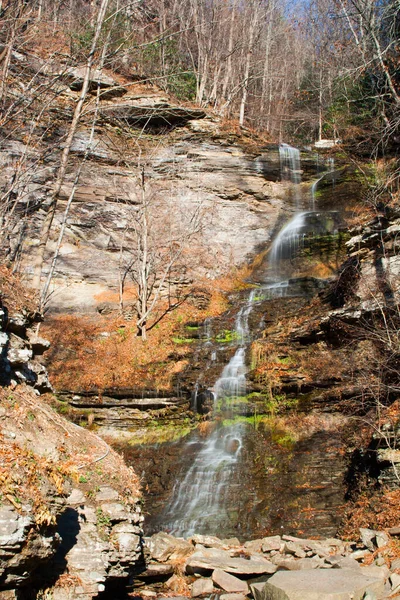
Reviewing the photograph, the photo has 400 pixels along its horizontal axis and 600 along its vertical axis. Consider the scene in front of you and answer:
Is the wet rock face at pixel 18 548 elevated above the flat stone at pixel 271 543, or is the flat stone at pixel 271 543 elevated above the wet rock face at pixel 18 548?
the wet rock face at pixel 18 548

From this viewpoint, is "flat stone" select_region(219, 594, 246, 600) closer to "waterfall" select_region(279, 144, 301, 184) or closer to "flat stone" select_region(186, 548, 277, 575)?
"flat stone" select_region(186, 548, 277, 575)

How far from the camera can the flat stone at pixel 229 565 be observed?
626 centimetres

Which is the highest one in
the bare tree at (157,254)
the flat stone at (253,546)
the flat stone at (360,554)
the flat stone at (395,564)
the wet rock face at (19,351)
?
the bare tree at (157,254)

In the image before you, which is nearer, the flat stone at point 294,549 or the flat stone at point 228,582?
the flat stone at point 228,582

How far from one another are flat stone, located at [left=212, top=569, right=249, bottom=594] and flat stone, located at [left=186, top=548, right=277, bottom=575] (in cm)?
18

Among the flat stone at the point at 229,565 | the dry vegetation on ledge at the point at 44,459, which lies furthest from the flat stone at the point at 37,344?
the flat stone at the point at 229,565

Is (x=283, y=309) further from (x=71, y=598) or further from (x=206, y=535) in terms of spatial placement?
(x=71, y=598)

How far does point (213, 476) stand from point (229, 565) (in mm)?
3020

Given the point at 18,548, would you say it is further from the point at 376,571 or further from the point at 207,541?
the point at 207,541

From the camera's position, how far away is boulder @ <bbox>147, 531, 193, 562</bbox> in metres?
6.76

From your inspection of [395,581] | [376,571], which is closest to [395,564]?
[376,571]

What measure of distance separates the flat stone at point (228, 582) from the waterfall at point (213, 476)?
2.22 meters

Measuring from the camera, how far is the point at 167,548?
22.7 feet

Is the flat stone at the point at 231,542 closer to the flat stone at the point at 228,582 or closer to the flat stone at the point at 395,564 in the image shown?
the flat stone at the point at 228,582
